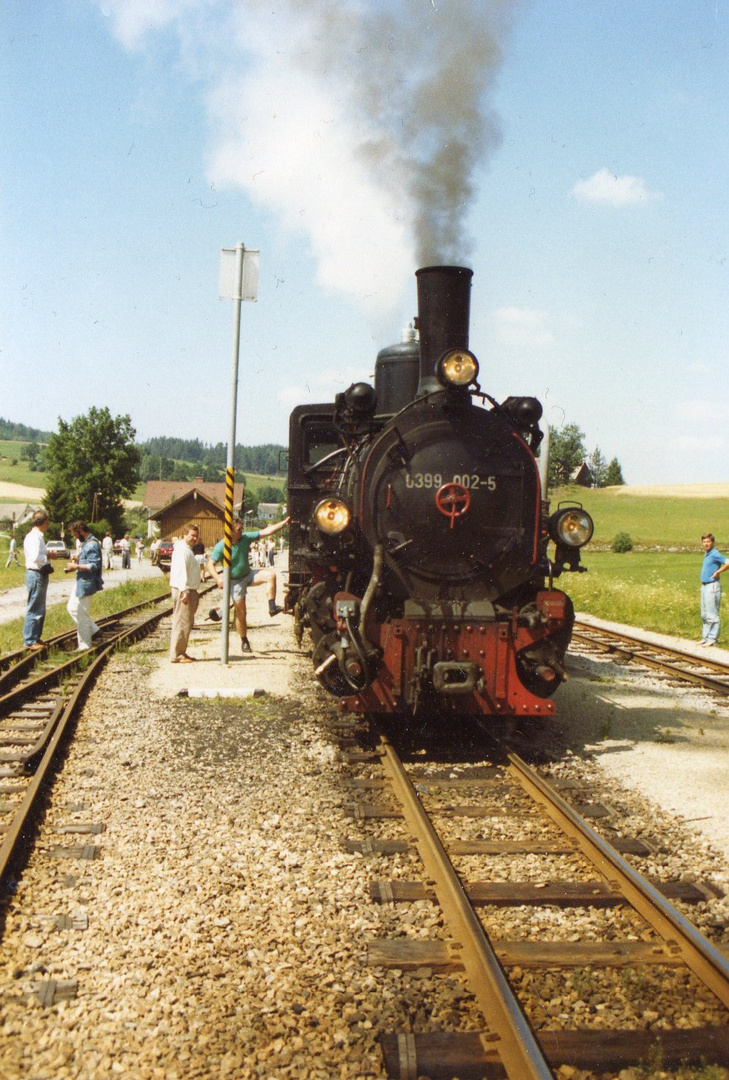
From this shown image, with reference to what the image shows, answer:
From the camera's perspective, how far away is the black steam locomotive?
6617mm

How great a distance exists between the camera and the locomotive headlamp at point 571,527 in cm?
721

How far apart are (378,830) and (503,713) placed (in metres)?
1.90

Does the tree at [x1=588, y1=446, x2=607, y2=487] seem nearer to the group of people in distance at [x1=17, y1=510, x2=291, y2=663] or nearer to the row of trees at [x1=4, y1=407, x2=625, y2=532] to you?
the row of trees at [x1=4, y1=407, x2=625, y2=532]

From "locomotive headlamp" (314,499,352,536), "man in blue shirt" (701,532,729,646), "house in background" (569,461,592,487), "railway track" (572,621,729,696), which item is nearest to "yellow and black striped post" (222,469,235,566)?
"locomotive headlamp" (314,499,352,536)

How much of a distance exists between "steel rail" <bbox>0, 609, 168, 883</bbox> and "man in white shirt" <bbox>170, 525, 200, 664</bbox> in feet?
3.21

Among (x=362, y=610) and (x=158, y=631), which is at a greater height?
(x=362, y=610)

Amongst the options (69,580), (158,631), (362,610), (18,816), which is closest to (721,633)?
(158,631)

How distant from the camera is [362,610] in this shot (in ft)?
21.4

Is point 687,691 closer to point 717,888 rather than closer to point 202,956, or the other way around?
point 717,888

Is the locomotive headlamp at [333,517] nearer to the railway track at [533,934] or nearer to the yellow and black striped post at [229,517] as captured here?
the railway track at [533,934]

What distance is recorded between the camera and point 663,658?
1237 cm

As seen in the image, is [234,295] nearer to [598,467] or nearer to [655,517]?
[655,517]

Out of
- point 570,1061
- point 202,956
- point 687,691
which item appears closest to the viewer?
point 570,1061

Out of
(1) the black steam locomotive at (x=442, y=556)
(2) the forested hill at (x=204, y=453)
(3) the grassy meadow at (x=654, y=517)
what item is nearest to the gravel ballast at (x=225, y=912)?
(1) the black steam locomotive at (x=442, y=556)
